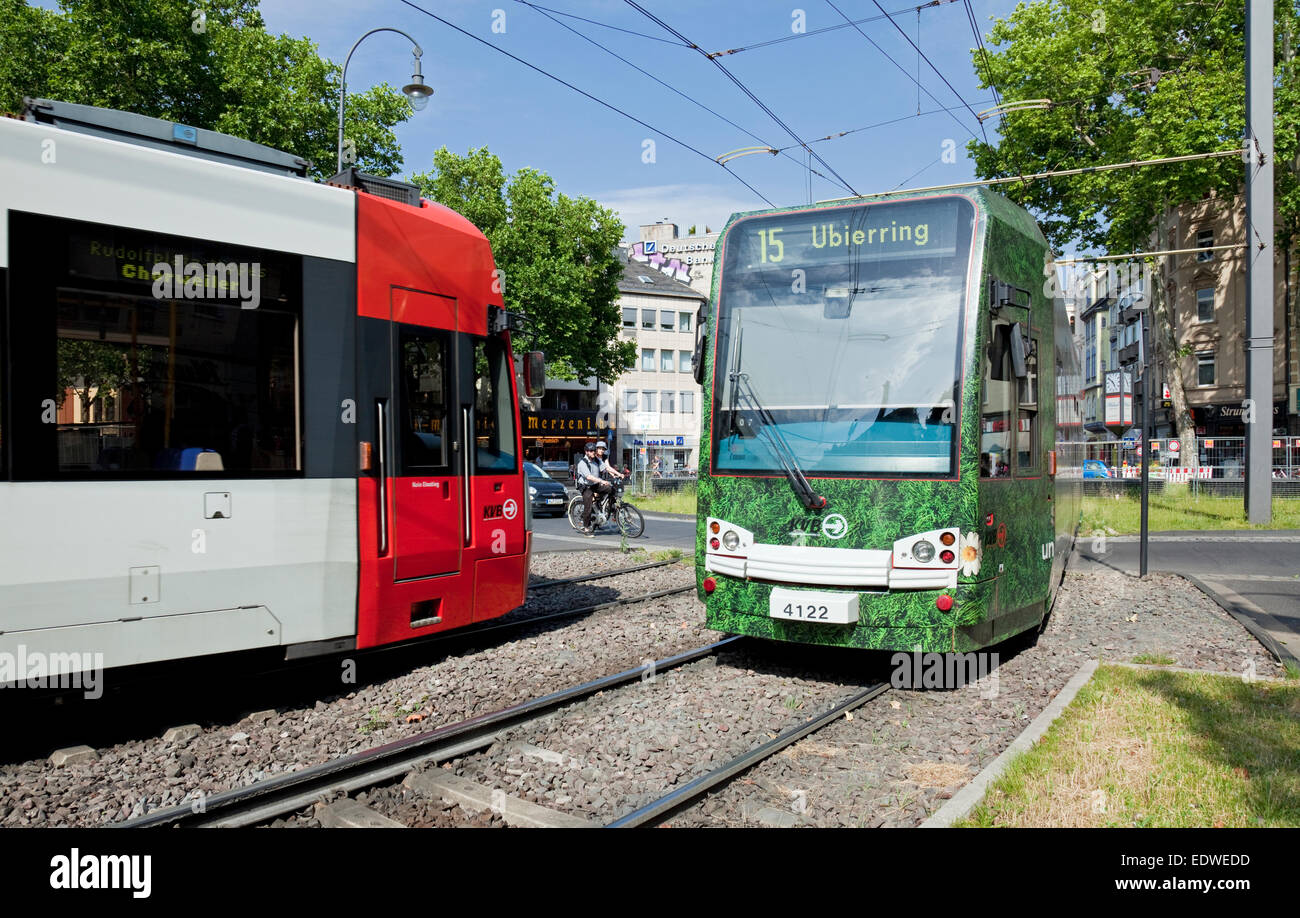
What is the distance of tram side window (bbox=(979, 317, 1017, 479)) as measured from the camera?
6477 millimetres

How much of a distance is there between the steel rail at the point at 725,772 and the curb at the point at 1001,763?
1090mm

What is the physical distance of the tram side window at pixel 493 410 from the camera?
7695mm

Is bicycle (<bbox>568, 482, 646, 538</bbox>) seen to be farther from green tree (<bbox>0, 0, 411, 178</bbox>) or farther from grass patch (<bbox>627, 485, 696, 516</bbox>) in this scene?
green tree (<bbox>0, 0, 411, 178</bbox>)

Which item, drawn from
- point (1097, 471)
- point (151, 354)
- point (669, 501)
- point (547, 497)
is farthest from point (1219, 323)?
point (151, 354)

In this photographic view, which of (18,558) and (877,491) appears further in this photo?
(877,491)

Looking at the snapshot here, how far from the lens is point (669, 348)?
65688mm

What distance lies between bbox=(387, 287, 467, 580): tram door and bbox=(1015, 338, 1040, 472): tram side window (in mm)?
4374

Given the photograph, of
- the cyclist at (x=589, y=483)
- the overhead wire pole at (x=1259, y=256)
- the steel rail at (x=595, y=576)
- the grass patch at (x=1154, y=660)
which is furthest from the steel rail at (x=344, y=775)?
the overhead wire pole at (x=1259, y=256)

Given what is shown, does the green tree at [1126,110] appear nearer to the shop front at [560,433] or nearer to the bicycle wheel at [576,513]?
the bicycle wheel at [576,513]

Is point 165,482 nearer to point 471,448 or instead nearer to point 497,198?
point 471,448

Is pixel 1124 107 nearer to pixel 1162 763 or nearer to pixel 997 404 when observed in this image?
pixel 997 404

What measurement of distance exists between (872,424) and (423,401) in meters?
3.34
